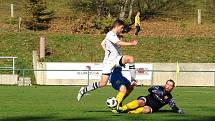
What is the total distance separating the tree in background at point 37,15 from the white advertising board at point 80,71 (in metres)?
13.1

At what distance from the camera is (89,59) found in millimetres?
43500

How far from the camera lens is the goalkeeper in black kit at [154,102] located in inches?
550

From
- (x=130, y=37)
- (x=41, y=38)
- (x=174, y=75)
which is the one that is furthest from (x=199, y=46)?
(x=41, y=38)

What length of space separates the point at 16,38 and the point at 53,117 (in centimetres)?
3448

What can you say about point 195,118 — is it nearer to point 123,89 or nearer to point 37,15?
point 123,89

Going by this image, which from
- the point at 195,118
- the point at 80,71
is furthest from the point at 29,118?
the point at 80,71

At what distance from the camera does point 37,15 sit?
5159 cm

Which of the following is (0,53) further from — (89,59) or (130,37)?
(130,37)

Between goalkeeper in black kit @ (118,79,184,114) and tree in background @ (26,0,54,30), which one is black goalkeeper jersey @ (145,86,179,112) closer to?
goalkeeper in black kit @ (118,79,184,114)

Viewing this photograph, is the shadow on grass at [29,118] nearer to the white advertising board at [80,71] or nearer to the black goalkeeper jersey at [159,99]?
the black goalkeeper jersey at [159,99]

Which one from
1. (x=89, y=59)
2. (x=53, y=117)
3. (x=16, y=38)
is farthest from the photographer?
(x=16, y=38)

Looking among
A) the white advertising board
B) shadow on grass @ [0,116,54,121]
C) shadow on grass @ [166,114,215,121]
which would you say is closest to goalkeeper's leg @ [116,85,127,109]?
shadow on grass @ [166,114,215,121]

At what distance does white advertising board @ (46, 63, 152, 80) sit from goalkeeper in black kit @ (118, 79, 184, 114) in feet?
77.2

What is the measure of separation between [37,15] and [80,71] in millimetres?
14510
